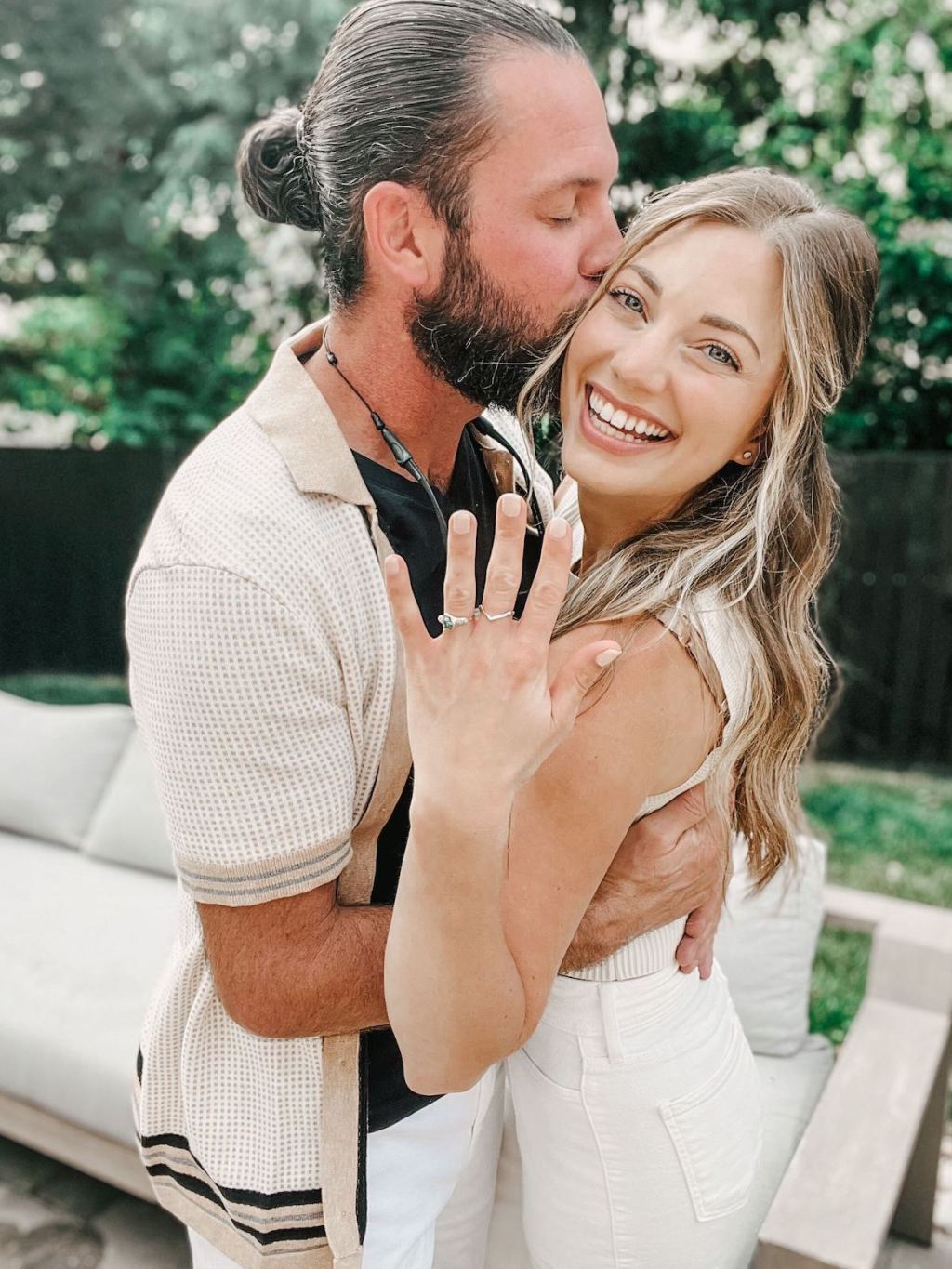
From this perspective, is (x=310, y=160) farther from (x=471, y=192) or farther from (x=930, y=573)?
(x=930, y=573)

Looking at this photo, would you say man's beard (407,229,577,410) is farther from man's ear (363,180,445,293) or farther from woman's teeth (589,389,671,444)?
woman's teeth (589,389,671,444)

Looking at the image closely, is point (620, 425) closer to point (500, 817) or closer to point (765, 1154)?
point (500, 817)

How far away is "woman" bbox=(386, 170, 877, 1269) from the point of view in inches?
44.6

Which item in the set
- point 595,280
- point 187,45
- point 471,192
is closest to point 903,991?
point 595,280

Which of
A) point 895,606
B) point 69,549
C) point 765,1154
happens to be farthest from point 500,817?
point 69,549

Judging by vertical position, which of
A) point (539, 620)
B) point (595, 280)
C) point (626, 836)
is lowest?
point (626, 836)

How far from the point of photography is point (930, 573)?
5.28 metres

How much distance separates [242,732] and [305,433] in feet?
1.12

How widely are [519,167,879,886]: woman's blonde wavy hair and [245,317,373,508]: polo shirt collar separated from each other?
12.2 inches

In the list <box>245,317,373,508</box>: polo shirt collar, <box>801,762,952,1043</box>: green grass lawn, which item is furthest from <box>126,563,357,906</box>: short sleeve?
<box>801,762,952,1043</box>: green grass lawn

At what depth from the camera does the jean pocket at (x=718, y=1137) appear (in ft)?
4.43

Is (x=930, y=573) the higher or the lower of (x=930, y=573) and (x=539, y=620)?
the lower

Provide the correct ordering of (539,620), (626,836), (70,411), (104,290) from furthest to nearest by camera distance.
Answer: (70,411), (104,290), (626,836), (539,620)

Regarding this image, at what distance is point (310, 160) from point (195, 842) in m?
0.91
